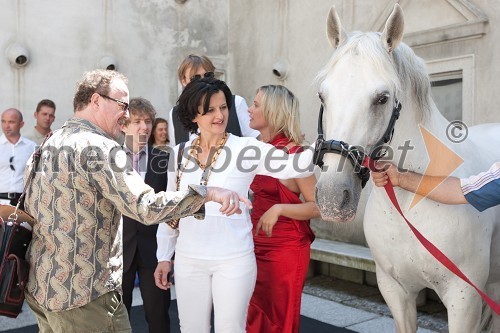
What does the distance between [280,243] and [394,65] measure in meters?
1.11

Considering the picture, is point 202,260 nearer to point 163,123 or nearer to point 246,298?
point 246,298

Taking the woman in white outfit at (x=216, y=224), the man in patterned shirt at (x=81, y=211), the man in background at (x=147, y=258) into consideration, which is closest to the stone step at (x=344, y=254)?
the man in background at (x=147, y=258)

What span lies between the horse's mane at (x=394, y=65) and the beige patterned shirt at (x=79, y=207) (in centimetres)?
78

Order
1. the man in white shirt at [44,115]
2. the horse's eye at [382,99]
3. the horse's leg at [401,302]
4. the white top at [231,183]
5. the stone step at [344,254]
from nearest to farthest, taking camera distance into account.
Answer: the horse's eye at [382,99] < the white top at [231,183] < the horse's leg at [401,302] < the stone step at [344,254] < the man in white shirt at [44,115]

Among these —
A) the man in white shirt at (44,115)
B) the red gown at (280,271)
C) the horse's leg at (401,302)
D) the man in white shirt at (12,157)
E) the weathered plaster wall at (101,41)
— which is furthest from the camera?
the weathered plaster wall at (101,41)

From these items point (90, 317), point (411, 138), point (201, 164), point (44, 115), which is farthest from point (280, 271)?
point (44, 115)

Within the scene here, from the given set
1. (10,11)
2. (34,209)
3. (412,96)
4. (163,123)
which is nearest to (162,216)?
(34,209)

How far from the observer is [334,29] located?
216 centimetres

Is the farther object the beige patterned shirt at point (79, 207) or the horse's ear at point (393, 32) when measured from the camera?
the horse's ear at point (393, 32)

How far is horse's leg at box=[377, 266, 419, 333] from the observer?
2.36m

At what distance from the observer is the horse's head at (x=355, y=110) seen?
1.74 meters

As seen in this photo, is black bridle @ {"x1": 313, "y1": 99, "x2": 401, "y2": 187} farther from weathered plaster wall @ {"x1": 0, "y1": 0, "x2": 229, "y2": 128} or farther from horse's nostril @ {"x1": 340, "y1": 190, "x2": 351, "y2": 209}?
weathered plaster wall @ {"x1": 0, "y1": 0, "x2": 229, "y2": 128}

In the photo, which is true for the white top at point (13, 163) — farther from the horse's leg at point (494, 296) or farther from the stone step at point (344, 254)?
the horse's leg at point (494, 296)

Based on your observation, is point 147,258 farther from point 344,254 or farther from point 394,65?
point 344,254
